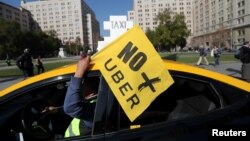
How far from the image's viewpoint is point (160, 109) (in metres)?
2.69

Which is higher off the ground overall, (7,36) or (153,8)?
(153,8)

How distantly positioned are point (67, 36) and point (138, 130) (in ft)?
627

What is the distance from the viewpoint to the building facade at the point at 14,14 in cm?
14615

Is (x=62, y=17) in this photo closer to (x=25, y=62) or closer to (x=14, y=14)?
(x=14, y=14)

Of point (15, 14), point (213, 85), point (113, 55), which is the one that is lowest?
point (213, 85)

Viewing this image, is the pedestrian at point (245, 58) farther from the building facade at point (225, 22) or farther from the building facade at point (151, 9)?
the building facade at point (151, 9)

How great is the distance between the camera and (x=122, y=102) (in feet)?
7.91

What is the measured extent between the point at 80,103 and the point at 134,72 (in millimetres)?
540

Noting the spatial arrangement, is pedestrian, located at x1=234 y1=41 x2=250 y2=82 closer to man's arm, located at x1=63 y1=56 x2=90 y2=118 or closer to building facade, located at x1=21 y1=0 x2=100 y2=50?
man's arm, located at x1=63 y1=56 x2=90 y2=118

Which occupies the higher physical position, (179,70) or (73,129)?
(179,70)

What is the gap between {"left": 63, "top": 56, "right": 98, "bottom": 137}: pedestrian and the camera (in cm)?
261

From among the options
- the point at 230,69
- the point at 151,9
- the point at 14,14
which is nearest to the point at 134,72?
the point at 230,69

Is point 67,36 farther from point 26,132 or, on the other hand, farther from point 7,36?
point 26,132

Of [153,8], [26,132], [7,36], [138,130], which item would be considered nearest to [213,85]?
[138,130]
